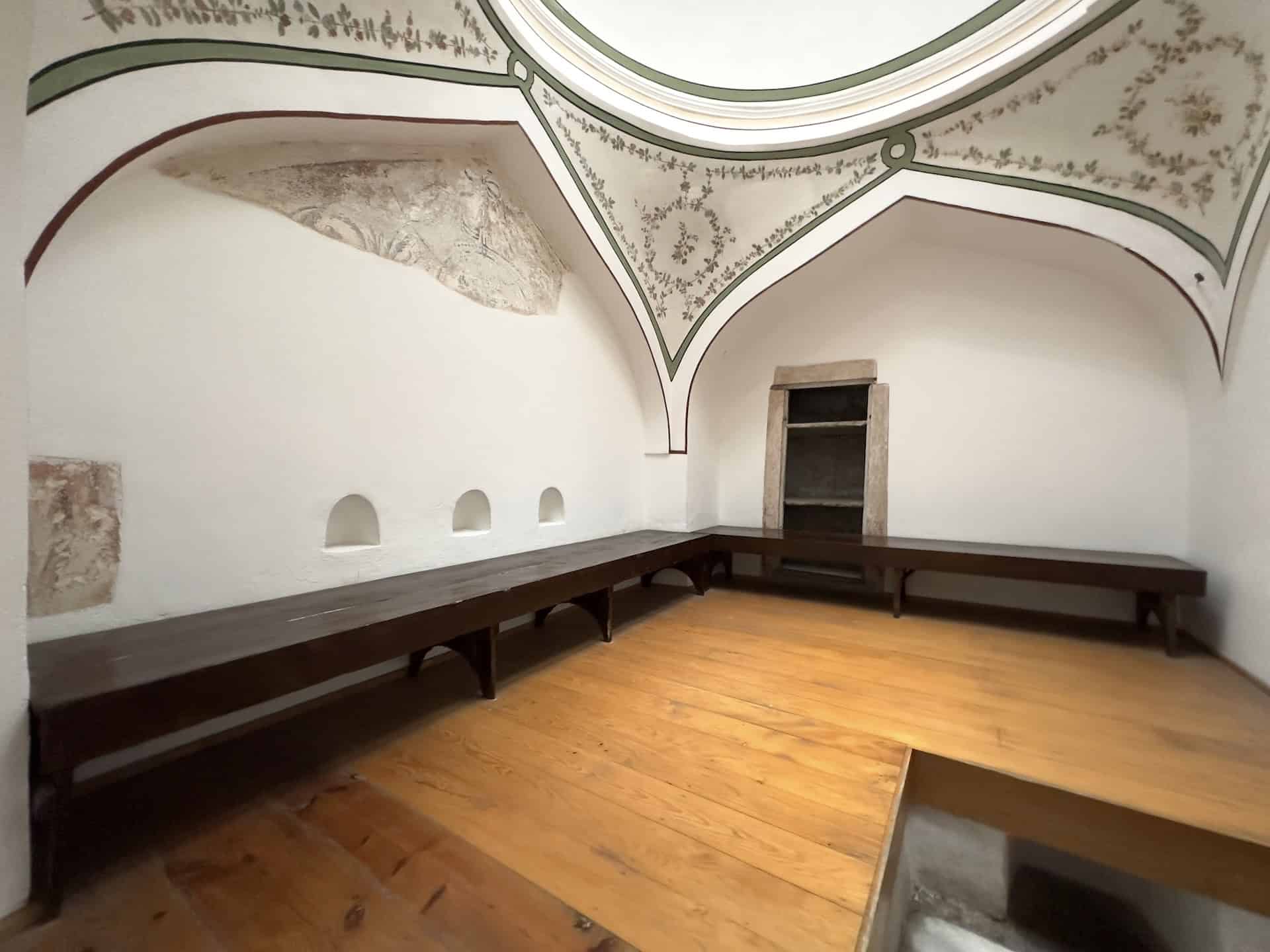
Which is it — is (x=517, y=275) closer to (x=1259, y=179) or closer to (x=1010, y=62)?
(x=1010, y=62)

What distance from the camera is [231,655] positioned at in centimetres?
132

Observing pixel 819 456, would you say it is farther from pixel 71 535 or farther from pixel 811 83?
pixel 71 535

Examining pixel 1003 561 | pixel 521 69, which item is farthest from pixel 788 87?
pixel 1003 561

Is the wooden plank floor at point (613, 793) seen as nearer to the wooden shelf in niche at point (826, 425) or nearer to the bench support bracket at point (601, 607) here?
the bench support bracket at point (601, 607)

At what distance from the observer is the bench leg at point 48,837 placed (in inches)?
42.0

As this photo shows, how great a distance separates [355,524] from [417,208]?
1532 millimetres

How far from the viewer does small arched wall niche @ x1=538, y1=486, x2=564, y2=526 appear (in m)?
3.42

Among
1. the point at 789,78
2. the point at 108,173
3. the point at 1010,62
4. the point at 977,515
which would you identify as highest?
the point at 789,78

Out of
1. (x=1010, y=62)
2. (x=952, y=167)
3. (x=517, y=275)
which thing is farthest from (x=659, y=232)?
(x=1010, y=62)

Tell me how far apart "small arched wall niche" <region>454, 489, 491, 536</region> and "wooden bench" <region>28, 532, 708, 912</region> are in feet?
0.98

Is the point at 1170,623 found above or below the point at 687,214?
below

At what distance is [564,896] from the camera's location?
45.2 inches

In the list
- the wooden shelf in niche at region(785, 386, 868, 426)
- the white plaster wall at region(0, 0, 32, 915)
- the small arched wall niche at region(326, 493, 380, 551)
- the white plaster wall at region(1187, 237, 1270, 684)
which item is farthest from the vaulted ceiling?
the small arched wall niche at region(326, 493, 380, 551)

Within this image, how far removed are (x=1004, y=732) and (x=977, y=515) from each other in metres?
2.18
